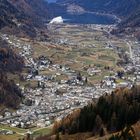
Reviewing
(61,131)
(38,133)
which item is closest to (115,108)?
(61,131)

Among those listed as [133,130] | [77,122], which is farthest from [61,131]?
[133,130]

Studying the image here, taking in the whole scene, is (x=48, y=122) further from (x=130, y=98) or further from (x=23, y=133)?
(x=130, y=98)

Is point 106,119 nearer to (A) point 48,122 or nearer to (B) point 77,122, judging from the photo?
(B) point 77,122

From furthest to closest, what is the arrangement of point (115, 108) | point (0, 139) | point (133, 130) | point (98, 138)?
point (0, 139) < point (115, 108) < point (98, 138) < point (133, 130)

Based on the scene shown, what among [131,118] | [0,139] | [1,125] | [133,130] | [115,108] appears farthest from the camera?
[1,125]

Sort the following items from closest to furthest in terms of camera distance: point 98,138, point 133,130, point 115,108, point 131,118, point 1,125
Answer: point 133,130
point 98,138
point 131,118
point 115,108
point 1,125

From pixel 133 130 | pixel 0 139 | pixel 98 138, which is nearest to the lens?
pixel 133 130

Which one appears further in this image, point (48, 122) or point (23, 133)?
point (48, 122)

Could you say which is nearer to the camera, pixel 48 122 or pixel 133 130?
pixel 133 130
